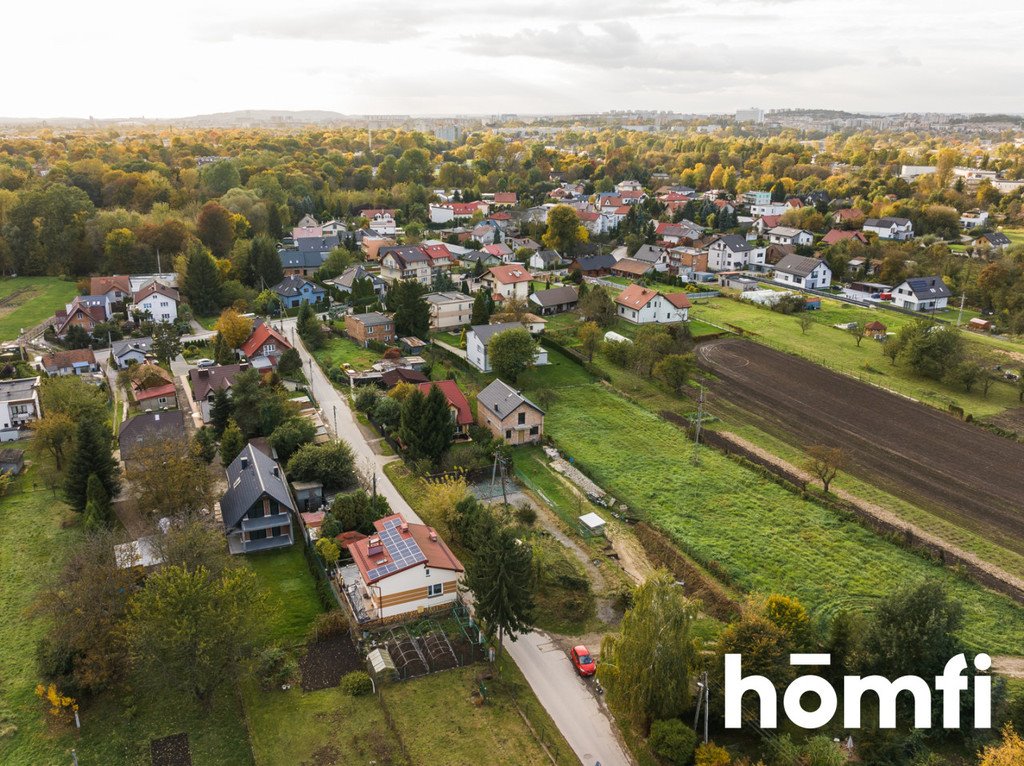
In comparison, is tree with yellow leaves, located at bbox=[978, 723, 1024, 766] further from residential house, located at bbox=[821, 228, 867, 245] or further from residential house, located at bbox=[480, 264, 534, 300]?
residential house, located at bbox=[821, 228, 867, 245]

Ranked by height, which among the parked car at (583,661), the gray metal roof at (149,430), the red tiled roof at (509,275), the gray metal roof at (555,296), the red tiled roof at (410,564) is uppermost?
the red tiled roof at (509,275)

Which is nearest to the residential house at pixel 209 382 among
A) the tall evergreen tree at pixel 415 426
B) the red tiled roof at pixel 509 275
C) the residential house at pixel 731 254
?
the tall evergreen tree at pixel 415 426

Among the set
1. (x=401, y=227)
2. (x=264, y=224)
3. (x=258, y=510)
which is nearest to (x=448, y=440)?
(x=258, y=510)

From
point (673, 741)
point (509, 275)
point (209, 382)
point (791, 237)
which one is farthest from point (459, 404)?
point (791, 237)

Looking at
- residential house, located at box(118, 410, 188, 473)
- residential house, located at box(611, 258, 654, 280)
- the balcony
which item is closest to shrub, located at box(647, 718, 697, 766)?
the balcony

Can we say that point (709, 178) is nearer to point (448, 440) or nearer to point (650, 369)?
point (650, 369)

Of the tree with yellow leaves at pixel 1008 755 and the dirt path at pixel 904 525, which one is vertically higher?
the tree with yellow leaves at pixel 1008 755

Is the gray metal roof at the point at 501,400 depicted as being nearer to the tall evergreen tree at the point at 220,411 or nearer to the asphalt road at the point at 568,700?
the tall evergreen tree at the point at 220,411

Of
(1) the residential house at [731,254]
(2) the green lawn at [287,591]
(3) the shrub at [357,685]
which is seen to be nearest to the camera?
(3) the shrub at [357,685]
